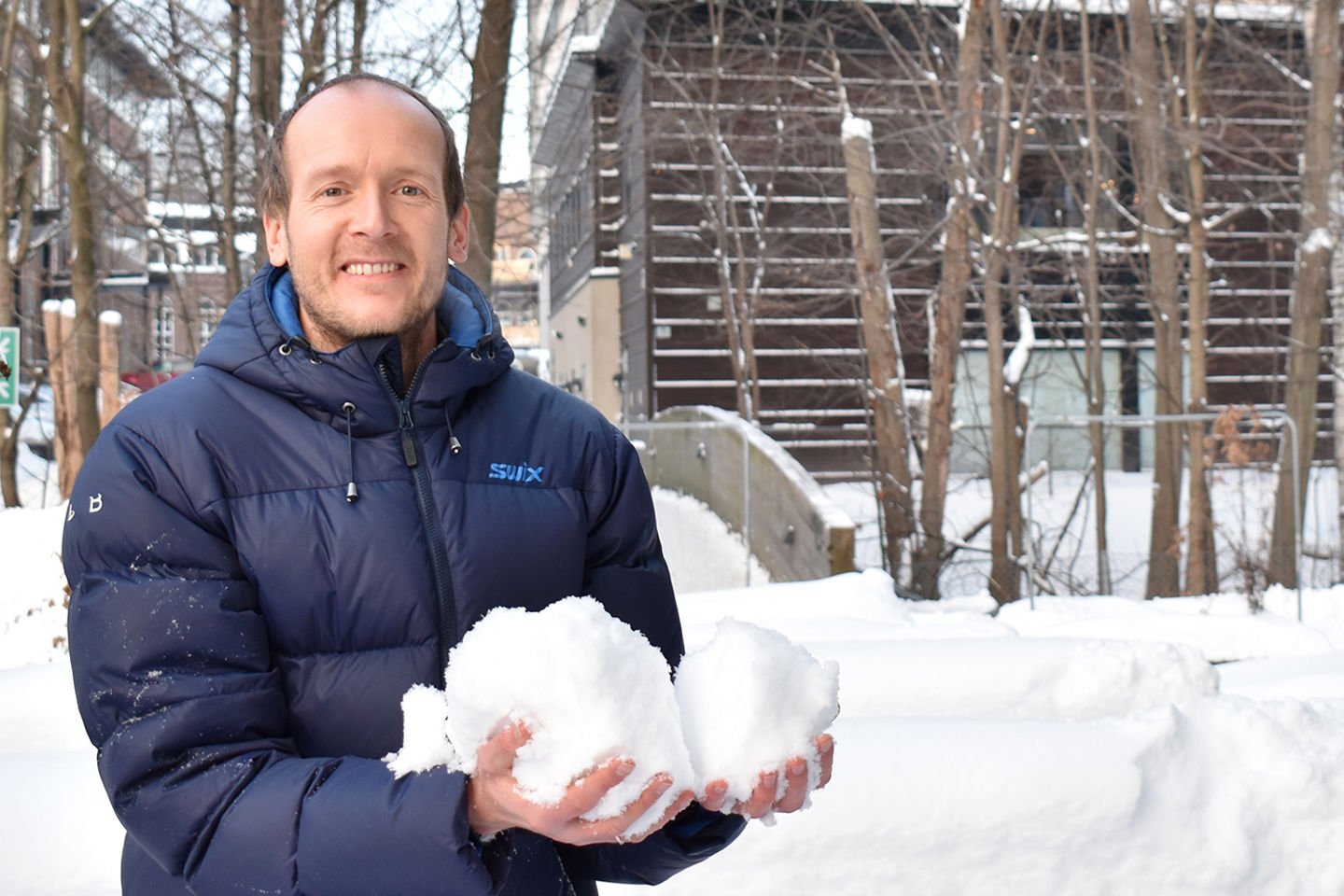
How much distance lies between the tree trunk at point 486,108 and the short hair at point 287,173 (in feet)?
28.6

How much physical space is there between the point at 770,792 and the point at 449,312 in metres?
0.93

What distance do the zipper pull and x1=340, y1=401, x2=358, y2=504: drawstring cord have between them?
0.23 ft

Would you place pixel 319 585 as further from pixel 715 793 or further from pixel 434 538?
pixel 715 793

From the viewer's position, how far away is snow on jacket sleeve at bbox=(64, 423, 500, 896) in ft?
5.01

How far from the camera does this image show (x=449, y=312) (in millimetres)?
2127

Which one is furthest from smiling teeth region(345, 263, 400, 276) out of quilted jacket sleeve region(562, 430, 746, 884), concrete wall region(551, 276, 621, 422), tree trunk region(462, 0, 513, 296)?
concrete wall region(551, 276, 621, 422)

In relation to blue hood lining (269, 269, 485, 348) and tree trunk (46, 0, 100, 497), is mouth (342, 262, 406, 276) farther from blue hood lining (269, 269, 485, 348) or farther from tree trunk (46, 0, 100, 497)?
tree trunk (46, 0, 100, 497)

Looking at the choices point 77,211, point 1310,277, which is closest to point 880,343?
point 1310,277

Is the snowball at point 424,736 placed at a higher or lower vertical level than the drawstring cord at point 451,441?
lower

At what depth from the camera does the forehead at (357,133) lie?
1.91 m

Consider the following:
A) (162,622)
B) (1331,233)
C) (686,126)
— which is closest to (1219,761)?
(162,622)

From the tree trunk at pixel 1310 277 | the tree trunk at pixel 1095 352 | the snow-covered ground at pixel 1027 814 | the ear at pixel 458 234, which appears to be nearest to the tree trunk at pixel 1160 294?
the tree trunk at pixel 1095 352

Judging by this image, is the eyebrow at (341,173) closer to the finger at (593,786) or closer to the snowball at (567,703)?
the snowball at (567,703)

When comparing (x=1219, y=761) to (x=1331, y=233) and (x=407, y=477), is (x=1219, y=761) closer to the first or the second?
(x=407, y=477)
